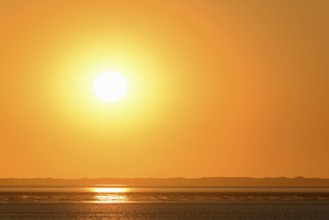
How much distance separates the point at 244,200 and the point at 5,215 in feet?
46.1

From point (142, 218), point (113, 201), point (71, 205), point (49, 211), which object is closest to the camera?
point (142, 218)

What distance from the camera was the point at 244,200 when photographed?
128ft

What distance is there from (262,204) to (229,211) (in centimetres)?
414

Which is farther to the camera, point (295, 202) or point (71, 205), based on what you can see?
point (295, 202)

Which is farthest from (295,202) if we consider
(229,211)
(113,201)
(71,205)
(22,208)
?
(22,208)

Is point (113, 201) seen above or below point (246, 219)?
above

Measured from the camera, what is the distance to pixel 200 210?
1277 inches

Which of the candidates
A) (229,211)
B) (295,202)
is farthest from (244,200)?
(229,211)

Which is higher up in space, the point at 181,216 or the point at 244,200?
the point at 244,200

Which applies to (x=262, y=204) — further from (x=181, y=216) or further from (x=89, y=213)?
(x=89, y=213)

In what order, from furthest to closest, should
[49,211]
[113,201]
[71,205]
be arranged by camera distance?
[113,201] < [71,205] < [49,211]

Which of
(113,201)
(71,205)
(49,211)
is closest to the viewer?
(49,211)

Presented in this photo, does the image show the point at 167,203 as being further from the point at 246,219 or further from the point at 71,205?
the point at 246,219

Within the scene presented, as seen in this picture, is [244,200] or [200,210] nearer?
[200,210]
